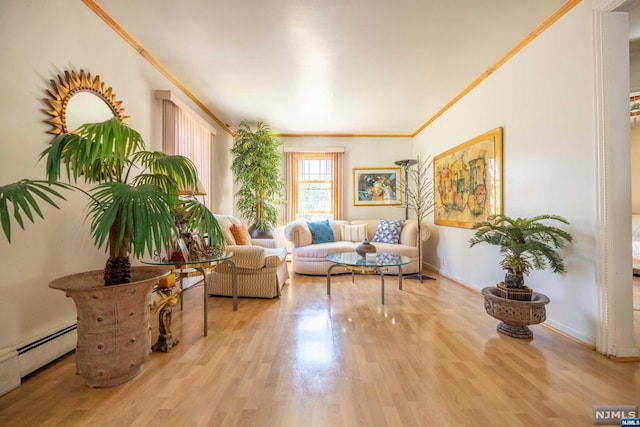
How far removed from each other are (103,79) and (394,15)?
245 cm

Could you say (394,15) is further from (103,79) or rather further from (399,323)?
(399,323)

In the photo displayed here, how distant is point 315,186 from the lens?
545cm

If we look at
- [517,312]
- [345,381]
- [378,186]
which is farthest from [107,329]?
[378,186]

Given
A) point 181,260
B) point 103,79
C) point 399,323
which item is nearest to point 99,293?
point 181,260

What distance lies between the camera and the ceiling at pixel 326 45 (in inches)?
80.4

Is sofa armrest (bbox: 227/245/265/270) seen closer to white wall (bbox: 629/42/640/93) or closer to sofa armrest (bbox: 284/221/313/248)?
sofa armrest (bbox: 284/221/313/248)

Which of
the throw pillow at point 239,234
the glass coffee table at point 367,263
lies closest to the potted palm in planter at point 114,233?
the glass coffee table at point 367,263

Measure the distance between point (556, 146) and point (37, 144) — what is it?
3.79 metres

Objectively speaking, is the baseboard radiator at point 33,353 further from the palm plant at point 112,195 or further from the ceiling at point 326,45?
the ceiling at point 326,45

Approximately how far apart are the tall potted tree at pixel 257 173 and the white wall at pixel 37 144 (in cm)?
240

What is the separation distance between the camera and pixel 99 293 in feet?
4.59

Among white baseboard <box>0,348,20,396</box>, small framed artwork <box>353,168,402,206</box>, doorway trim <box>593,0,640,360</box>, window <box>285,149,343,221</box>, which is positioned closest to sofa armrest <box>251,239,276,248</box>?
window <box>285,149,343,221</box>

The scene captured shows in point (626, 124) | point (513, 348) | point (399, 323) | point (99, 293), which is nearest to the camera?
point (99, 293)

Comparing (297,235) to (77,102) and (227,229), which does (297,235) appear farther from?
(77,102)
